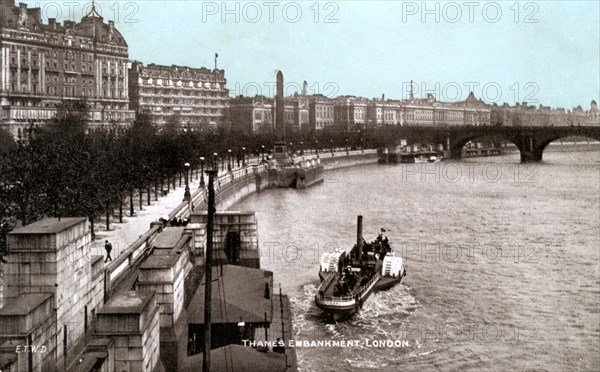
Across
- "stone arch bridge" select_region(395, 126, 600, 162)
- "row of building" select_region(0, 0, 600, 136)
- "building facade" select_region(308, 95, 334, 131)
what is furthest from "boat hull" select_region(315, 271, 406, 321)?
"building facade" select_region(308, 95, 334, 131)

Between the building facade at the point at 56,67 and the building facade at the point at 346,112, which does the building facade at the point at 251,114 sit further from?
the building facade at the point at 56,67

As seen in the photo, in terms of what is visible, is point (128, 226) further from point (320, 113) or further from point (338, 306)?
point (320, 113)

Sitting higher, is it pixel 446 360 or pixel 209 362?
pixel 209 362

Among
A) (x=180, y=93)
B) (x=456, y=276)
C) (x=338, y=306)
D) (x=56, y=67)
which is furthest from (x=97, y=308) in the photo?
(x=180, y=93)

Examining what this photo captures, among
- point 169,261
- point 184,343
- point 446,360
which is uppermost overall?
point 169,261

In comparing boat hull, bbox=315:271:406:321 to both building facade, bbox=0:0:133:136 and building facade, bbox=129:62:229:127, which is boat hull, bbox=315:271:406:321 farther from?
building facade, bbox=129:62:229:127

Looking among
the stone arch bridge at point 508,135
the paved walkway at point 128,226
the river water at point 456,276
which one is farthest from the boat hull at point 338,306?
the stone arch bridge at point 508,135

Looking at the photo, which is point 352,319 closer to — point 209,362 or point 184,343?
point 184,343

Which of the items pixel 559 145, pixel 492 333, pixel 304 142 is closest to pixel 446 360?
pixel 492 333
